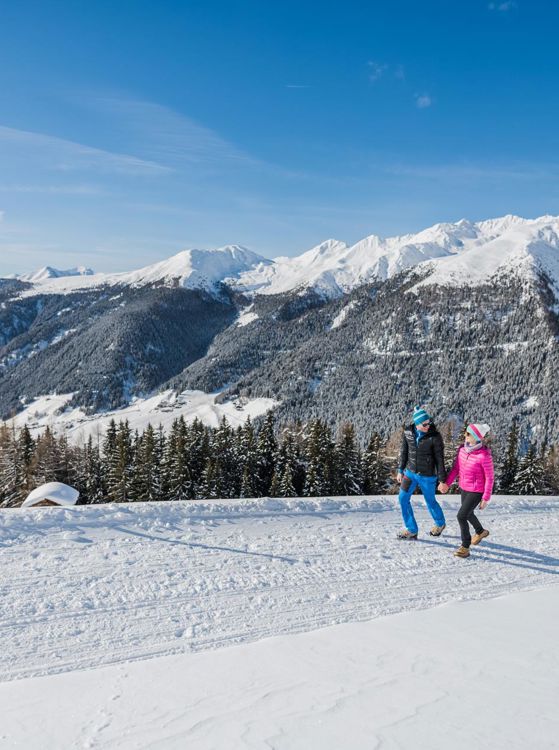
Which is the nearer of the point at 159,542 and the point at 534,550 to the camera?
the point at 159,542

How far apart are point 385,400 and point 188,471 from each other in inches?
6213

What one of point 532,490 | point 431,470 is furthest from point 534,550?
point 532,490

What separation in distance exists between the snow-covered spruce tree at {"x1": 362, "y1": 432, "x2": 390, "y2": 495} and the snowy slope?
36.5 m

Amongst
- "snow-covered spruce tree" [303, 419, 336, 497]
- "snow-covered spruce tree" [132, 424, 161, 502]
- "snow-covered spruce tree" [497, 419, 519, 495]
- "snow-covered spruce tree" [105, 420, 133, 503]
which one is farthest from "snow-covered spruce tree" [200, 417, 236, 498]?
"snow-covered spruce tree" [497, 419, 519, 495]

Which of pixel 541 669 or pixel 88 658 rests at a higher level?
pixel 541 669

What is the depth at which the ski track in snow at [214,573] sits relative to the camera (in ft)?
17.5

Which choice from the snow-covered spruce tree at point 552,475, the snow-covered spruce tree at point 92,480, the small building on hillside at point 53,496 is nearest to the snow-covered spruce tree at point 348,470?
the snow-covered spruce tree at point 552,475

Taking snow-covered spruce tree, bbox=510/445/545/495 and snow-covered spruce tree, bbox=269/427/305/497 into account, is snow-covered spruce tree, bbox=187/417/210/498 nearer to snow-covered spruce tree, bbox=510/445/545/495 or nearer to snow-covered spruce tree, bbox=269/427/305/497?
snow-covered spruce tree, bbox=269/427/305/497

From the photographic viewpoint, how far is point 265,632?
545 cm

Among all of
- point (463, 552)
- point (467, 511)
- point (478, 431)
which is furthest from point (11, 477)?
point (478, 431)

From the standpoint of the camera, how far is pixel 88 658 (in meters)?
4.85

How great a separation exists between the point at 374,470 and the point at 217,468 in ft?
46.2

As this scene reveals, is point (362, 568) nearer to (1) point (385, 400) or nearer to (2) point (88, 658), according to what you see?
(2) point (88, 658)

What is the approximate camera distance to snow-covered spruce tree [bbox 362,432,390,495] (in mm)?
40938
